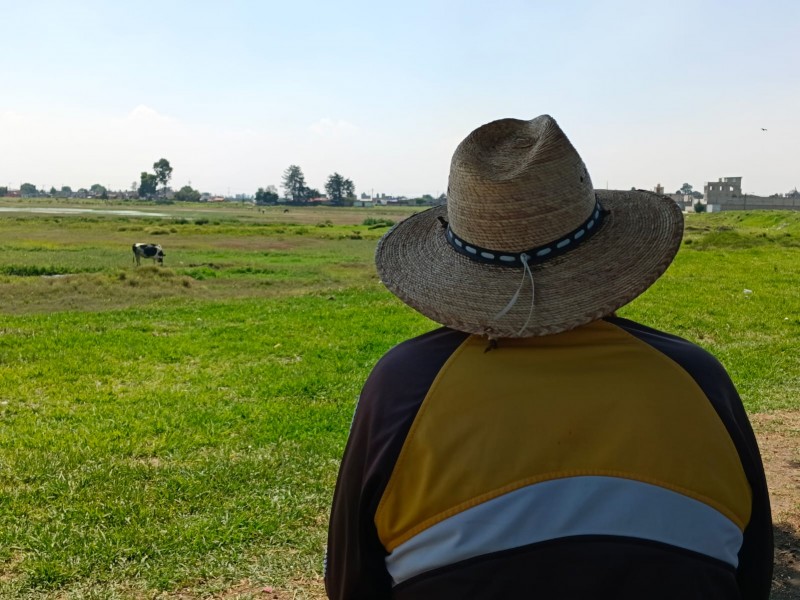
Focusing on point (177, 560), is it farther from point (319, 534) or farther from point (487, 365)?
point (487, 365)

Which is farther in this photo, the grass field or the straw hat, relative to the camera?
the grass field

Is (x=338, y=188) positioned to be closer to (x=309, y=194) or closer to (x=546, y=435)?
(x=309, y=194)

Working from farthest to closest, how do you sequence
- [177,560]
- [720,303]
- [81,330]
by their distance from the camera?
[720,303] → [81,330] → [177,560]

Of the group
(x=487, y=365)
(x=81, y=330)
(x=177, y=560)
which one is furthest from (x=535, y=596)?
(x=81, y=330)

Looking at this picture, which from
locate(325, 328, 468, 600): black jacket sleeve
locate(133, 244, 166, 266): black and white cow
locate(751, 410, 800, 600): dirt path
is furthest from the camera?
locate(133, 244, 166, 266): black and white cow

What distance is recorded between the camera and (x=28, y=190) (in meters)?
175

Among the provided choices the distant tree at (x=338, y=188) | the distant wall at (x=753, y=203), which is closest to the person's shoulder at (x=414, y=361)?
the distant wall at (x=753, y=203)

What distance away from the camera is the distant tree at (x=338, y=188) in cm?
13562

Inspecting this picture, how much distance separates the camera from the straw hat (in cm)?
149

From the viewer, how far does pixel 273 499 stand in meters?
4.44

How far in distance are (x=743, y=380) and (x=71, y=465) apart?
610 cm

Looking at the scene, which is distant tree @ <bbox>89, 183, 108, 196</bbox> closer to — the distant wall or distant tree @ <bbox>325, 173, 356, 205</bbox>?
distant tree @ <bbox>325, 173, 356, 205</bbox>

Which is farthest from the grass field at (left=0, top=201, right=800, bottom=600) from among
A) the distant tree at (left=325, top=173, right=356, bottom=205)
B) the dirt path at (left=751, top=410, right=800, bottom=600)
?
the distant tree at (left=325, top=173, right=356, bottom=205)

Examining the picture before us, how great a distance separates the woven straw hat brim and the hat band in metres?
0.01
